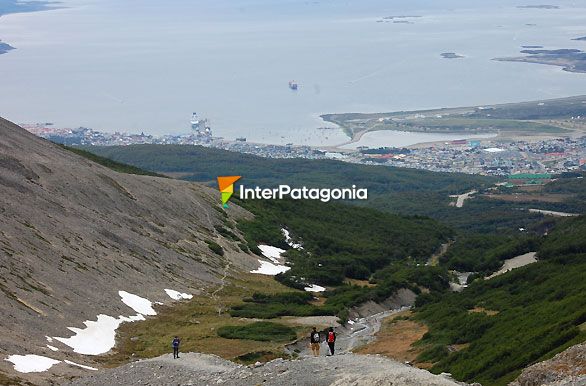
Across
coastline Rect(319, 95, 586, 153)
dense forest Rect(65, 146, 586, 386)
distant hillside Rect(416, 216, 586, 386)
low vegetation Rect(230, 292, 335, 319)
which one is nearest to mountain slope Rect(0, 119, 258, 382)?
low vegetation Rect(230, 292, 335, 319)

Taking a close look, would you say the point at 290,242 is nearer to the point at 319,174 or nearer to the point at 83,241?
the point at 83,241

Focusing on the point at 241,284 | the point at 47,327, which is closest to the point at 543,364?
the point at 47,327

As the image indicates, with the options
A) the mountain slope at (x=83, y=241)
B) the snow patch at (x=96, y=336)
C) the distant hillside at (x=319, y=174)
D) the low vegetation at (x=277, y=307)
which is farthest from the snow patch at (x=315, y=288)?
the distant hillside at (x=319, y=174)

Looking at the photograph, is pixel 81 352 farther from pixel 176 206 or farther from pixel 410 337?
pixel 176 206

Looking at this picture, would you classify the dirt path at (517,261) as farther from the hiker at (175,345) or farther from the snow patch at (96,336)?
the hiker at (175,345)

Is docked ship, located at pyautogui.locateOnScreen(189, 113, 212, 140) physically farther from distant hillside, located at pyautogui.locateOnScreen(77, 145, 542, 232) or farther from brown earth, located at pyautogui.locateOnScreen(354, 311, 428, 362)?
brown earth, located at pyautogui.locateOnScreen(354, 311, 428, 362)

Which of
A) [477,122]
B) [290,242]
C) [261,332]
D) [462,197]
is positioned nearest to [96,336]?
[261,332]
